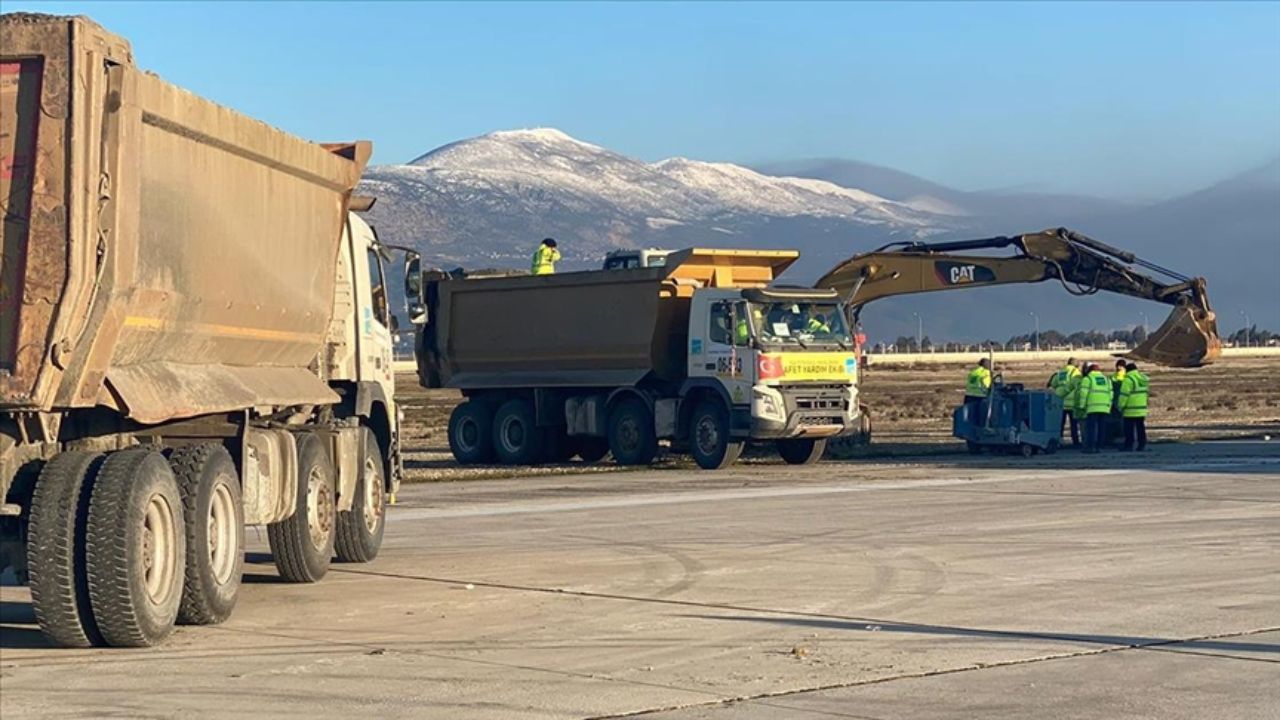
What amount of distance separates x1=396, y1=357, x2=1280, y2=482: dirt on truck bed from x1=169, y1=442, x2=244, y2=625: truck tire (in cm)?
1492

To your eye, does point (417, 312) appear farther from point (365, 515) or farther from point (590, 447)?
point (590, 447)

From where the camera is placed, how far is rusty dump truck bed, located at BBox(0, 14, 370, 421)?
33.3ft

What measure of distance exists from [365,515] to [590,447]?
15.8m

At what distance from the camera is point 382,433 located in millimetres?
17141

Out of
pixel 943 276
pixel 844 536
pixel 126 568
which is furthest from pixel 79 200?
pixel 943 276

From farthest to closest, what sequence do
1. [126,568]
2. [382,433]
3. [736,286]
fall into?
[736,286] < [382,433] < [126,568]

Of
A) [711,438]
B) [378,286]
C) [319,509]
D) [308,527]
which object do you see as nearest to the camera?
[308,527]

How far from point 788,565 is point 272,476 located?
4196mm

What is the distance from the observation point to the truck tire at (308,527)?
14.4 m

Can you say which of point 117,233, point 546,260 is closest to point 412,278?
point 117,233

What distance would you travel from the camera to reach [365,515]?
16.1m

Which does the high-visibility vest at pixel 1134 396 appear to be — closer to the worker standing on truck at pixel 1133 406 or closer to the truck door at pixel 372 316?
Result: the worker standing on truck at pixel 1133 406

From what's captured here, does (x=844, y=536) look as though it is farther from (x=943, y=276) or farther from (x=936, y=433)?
(x=936, y=433)

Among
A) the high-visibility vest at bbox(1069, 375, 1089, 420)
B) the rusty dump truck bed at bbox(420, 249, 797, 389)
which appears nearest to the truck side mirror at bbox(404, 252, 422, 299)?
the rusty dump truck bed at bbox(420, 249, 797, 389)
